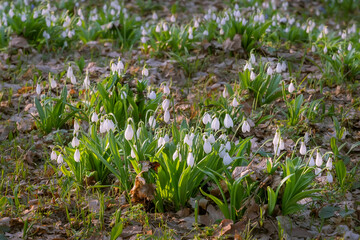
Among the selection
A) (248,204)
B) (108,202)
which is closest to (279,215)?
(248,204)

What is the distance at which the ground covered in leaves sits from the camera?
9.11 ft

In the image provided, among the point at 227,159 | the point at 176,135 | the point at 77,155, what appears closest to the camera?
the point at 227,159

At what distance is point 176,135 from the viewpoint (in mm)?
3133

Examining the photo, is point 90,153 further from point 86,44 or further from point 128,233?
point 86,44

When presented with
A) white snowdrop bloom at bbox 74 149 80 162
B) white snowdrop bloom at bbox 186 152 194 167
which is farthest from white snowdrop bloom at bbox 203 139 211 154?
white snowdrop bloom at bbox 74 149 80 162

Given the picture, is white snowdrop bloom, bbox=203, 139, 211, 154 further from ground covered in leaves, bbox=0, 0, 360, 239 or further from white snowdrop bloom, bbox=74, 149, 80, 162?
white snowdrop bloom, bbox=74, 149, 80, 162

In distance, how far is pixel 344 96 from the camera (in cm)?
470

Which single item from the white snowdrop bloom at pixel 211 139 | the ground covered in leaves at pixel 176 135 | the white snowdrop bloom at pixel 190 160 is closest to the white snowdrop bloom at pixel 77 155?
the ground covered in leaves at pixel 176 135

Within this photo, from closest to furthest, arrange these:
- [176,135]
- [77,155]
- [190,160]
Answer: [190,160], [77,155], [176,135]

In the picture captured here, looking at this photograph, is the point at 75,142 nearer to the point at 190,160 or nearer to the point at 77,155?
the point at 77,155

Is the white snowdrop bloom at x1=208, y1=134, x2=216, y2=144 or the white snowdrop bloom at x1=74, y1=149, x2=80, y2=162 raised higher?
the white snowdrop bloom at x1=208, y1=134, x2=216, y2=144

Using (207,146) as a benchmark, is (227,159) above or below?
below

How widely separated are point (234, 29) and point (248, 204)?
3286 millimetres

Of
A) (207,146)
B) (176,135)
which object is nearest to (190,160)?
(207,146)
